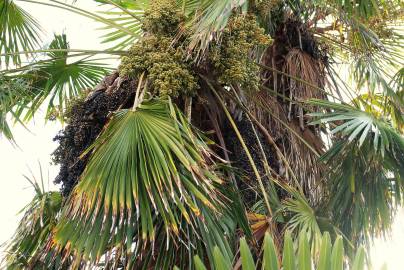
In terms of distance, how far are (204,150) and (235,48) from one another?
639 millimetres

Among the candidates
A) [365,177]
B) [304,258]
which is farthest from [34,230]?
[304,258]

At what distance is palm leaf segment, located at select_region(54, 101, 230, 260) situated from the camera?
2826 millimetres

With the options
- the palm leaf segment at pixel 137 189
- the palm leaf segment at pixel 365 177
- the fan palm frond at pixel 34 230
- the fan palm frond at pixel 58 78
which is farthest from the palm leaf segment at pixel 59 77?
the palm leaf segment at pixel 365 177

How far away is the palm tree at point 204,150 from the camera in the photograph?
2906 mm

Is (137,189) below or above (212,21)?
below

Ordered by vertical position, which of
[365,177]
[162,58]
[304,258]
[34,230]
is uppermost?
[162,58]

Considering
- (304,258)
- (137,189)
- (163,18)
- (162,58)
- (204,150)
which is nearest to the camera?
(304,258)

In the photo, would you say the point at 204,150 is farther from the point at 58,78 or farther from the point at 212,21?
the point at 58,78

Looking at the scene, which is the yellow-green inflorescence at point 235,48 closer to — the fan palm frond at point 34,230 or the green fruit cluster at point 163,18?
the green fruit cluster at point 163,18

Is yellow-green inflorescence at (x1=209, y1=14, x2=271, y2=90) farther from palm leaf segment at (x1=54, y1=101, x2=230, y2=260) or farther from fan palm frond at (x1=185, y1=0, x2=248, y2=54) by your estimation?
palm leaf segment at (x1=54, y1=101, x2=230, y2=260)

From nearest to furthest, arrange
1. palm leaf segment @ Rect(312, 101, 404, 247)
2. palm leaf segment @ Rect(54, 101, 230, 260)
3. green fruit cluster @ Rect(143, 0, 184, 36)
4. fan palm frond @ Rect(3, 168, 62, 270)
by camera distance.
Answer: palm leaf segment @ Rect(54, 101, 230, 260), palm leaf segment @ Rect(312, 101, 404, 247), green fruit cluster @ Rect(143, 0, 184, 36), fan palm frond @ Rect(3, 168, 62, 270)

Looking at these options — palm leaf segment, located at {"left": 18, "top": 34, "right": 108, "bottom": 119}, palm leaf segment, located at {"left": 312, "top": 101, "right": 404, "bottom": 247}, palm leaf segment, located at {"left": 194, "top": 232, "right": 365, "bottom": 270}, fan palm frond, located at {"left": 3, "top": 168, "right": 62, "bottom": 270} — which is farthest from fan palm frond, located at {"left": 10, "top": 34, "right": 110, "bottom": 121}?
palm leaf segment, located at {"left": 194, "top": 232, "right": 365, "bottom": 270}

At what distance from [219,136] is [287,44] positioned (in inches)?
52.4

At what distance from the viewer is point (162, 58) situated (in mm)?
3346
